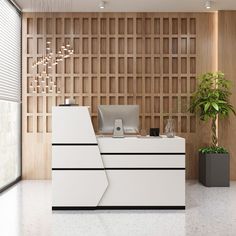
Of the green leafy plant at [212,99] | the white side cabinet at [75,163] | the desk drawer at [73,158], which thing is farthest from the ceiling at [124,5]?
the desk drawer at [73,158]

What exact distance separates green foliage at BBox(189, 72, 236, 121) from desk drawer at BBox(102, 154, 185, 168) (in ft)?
7.58

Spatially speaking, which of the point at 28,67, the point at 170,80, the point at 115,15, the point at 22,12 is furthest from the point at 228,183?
the point at 22,12

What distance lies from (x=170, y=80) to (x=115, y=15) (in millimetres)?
1849

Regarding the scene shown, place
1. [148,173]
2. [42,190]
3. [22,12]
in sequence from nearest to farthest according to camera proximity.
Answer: [148,173] → [42,190] → [22,12]

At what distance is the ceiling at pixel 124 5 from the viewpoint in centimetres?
845

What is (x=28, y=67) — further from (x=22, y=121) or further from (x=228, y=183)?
(x=228, y=183)

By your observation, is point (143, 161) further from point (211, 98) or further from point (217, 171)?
point (211, 98)

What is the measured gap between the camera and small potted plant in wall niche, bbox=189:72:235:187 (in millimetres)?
8477

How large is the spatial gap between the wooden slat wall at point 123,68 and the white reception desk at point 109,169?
9.31ft

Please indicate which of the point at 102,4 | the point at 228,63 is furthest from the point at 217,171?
the point at 102,4

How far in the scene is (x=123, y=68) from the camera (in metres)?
9.34

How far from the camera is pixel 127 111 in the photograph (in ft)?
22.6

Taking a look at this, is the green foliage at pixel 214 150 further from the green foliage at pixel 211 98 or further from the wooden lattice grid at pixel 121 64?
the wooden lattice grid at pixel 121 64

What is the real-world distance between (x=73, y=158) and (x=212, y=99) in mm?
3533
